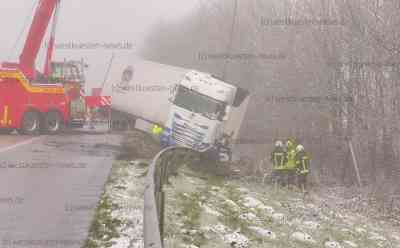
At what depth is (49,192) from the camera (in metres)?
9.31

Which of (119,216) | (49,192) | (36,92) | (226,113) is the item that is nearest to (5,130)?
(36,92)

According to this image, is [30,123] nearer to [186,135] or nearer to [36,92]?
[36,92]

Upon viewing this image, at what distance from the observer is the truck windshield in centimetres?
2069

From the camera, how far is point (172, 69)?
79.0 feet

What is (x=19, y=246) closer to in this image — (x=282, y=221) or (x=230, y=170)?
(x=282, y=221)

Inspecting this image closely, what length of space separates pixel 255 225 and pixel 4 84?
1323cm

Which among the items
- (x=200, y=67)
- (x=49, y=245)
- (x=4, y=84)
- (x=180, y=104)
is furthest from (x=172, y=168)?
(x=200, y=67)

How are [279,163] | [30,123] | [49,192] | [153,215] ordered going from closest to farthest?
[153,215]
[49,192]
[279,163]
[30,123]

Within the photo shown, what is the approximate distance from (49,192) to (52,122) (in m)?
13.4

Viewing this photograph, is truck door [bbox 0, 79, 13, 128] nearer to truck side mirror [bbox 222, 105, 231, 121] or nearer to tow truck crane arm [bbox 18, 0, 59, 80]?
tow truck crane arm [bbox 18, 0, 59, 80]

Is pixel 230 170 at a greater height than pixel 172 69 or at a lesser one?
lesser

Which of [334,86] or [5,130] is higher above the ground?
[334,86]

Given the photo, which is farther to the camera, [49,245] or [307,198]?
[307,198]

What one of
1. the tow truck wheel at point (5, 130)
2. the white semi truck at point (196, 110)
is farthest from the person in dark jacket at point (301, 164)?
the tow truck wheel at point (5, 130)
